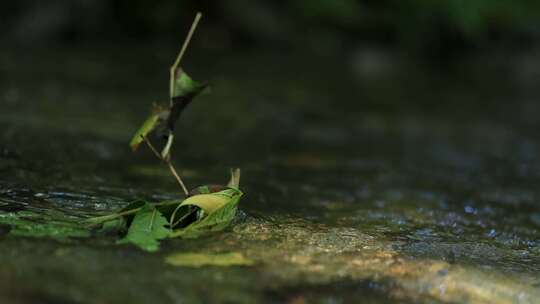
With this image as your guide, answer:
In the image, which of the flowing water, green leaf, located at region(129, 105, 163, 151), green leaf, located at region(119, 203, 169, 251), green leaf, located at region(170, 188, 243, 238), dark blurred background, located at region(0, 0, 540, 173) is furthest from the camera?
dark blurred background, located at region(0, 0, 540, 173)

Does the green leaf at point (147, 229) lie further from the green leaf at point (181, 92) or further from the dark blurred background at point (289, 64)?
the dark blurred background at point (289, 64)

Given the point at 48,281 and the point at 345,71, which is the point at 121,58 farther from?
the point at 48,281

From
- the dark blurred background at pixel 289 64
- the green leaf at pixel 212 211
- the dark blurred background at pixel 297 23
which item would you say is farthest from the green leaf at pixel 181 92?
the dark blurred background at pixel 297 23

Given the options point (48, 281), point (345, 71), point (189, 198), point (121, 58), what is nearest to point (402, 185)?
point (189, 198)

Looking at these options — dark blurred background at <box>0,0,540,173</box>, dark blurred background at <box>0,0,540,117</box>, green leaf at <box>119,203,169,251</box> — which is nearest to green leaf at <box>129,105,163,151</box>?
green leaf at <box>119,203,169,251</box>

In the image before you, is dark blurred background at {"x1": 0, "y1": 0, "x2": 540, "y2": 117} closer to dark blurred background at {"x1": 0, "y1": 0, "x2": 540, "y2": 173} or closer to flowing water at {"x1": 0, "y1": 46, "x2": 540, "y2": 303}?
dark blurred background at {"x1": 0, "y1": 0, "x2": 540, "y2": 173}

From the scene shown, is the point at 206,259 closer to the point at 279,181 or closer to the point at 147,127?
the point at 147,127
